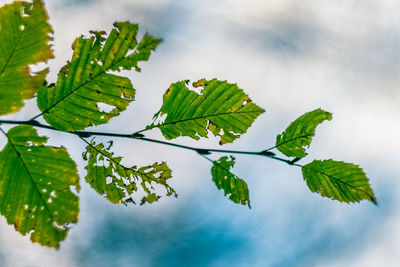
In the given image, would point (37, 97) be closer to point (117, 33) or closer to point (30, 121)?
point (30, 121)

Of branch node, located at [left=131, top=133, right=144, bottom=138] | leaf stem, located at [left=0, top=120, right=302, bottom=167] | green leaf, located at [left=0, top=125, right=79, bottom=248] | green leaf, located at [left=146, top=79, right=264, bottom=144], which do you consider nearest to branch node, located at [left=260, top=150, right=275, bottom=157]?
leaf stem, located at [left=0, top=120, right=302, bottom=167]

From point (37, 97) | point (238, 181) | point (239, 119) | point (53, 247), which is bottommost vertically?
point (53, 247)

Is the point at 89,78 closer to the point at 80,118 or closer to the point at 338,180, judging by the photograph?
the point at 80,118

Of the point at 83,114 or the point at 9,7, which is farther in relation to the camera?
the point at 83,114

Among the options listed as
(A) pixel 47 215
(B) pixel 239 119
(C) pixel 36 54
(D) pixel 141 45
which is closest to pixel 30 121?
Answer: (C) pixel 36 54

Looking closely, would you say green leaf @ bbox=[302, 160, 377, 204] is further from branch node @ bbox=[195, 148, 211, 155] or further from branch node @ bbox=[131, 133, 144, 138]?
branch node @ bbox=[131, 133, 144, 138]

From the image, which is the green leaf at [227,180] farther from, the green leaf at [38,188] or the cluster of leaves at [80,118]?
the green leaf at [38,188]
